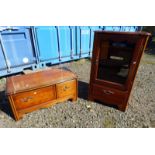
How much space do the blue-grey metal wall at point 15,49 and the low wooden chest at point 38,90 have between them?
53.5 inches

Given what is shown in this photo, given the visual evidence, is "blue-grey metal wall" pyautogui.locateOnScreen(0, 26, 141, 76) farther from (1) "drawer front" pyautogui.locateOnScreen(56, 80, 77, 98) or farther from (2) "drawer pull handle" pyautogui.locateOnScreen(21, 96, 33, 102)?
(1) "drawer front" pyautogui.locateOnScreen(56, 80, 77, 98)

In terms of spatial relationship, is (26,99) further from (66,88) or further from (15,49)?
(15,49)

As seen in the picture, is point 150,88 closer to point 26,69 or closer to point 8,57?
point 26,69

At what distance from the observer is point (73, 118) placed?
2486mm

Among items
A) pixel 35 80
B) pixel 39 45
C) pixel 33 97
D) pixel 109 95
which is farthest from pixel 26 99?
pixel 39 45

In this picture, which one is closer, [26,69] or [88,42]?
[26,69]

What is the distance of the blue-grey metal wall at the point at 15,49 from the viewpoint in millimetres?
3393

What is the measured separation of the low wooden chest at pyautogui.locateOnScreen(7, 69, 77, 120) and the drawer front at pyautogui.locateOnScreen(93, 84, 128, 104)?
1.61 ft

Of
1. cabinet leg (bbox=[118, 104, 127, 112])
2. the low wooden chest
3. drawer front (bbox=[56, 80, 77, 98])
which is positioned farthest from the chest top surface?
cabinet leg (bbox=[118, 104, 127, 112])

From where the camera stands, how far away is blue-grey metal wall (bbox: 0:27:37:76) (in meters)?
3.39

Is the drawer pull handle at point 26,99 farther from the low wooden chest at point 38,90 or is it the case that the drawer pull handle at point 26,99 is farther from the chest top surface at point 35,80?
the chest top surface at point 35,80
